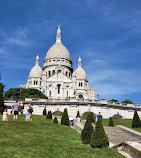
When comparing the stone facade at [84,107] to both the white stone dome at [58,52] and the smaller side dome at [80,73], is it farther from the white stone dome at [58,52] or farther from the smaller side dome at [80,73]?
the white stone dome at [58,52]

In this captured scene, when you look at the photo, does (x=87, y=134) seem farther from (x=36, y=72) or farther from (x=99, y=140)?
(x=36, y=72)

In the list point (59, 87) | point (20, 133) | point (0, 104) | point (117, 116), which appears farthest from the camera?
point (59, 87)

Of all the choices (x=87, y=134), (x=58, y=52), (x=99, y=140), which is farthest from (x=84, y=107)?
(x=58, y=52)

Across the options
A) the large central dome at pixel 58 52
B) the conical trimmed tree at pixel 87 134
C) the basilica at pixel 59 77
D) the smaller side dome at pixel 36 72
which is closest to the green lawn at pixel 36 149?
the conical trimmed tree at pixel 87 134

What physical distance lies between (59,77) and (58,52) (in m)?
20.3

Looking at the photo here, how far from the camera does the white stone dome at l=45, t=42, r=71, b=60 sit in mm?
101750

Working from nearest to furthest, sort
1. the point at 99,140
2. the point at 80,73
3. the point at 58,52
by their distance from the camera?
the point at 99,140 → the point at 80,73 → the point at 58,52

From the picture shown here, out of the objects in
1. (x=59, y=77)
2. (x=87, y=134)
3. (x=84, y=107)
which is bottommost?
(x=87, y=134)

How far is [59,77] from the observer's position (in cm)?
8662

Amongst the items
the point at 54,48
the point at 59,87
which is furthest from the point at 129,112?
the point at 54,48

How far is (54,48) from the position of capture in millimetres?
105375

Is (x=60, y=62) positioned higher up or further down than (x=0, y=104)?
higher up

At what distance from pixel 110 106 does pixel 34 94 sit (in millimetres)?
32402

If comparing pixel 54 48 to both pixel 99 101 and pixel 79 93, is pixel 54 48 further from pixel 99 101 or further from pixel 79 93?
pixel 99 101
